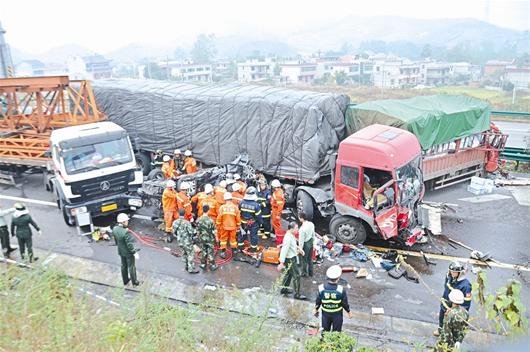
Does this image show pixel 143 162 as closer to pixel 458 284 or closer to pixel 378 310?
pixel 378 310

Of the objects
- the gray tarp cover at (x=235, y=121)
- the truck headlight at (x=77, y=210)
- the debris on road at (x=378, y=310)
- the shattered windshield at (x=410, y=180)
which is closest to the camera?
the debris on road at (x=378, y=310)

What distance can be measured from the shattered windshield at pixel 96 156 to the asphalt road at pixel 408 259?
1457 millimetres

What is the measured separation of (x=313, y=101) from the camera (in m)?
11.0

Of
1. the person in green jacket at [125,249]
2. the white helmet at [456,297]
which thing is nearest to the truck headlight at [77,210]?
the person in green jacket at [125,249]

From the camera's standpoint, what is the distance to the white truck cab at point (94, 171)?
10047 millimetres

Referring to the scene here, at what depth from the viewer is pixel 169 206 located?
32.0 ft

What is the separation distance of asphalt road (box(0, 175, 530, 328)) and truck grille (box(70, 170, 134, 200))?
2.90 feet

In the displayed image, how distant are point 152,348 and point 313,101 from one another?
7840 mm

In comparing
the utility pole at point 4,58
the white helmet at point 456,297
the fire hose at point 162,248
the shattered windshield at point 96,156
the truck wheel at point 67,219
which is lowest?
the fire hose at point 162,248

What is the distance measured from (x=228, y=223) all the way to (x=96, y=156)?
3788mm

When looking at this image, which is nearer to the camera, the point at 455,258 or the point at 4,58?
the point at 455,258

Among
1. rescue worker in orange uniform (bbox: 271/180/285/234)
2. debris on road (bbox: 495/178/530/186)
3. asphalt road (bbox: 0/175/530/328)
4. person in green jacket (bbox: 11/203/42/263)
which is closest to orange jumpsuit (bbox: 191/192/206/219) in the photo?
asphalt road (bbox: 0/175/530/328)

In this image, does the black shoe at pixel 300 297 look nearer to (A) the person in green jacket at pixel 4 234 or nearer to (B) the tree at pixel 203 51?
(A) the person in green jacket at pixel 4 234

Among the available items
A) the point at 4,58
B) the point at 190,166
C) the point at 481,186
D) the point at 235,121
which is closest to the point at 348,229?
the point at 235,121
